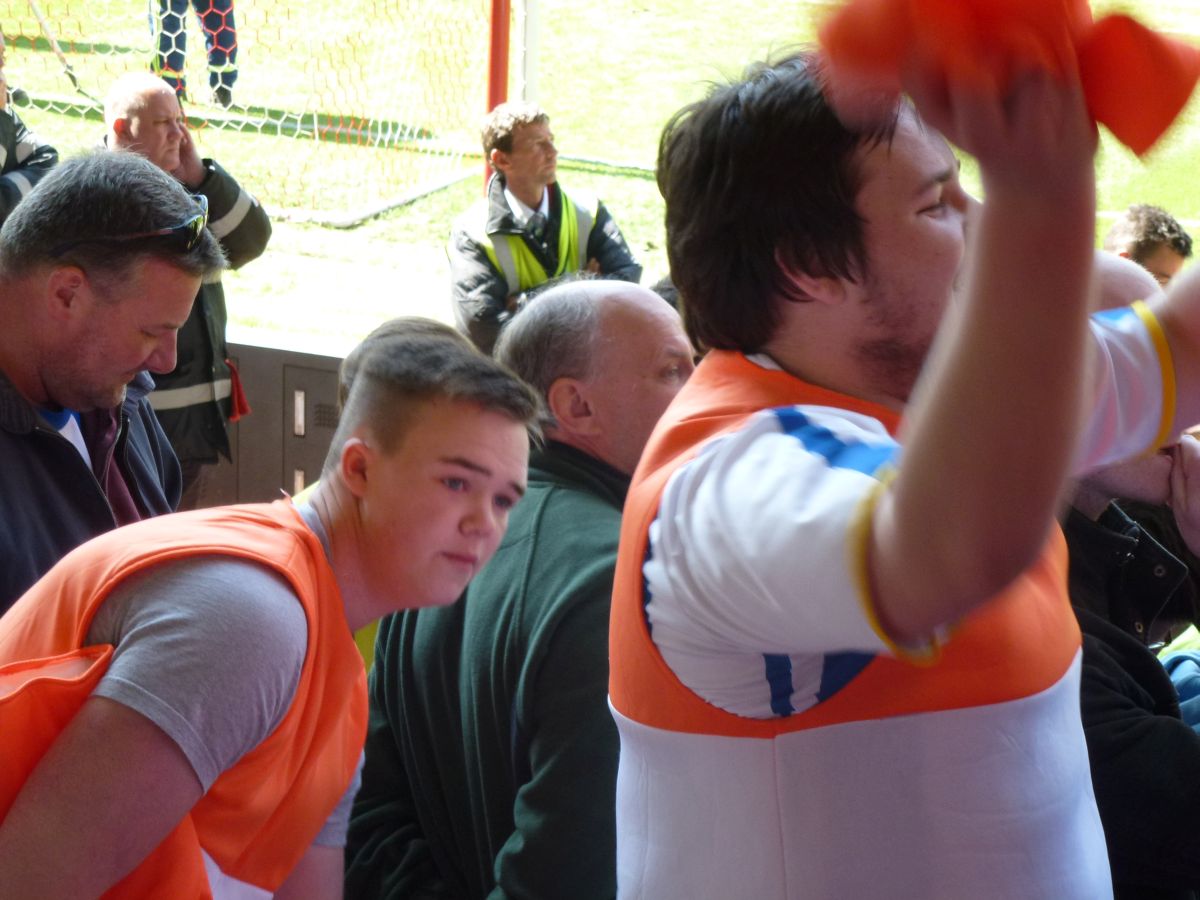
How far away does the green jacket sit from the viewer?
1.65 meters

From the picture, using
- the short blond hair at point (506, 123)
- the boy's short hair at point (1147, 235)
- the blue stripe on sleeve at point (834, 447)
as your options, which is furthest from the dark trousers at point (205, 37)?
the blue stripe on sleeve at point (834, 447)

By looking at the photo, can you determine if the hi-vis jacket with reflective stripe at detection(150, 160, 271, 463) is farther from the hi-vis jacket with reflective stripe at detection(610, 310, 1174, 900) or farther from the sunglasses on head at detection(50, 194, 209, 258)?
the hi-vis jacket with reflective stripe at detection(610, 310, 1174, 900)

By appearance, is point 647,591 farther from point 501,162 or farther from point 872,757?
point 501,162

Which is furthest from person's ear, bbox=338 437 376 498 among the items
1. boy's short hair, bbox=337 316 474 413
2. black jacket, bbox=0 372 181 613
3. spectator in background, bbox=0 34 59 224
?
spectator in background, bbox=0 34 59 224

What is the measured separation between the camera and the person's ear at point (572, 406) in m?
2.15

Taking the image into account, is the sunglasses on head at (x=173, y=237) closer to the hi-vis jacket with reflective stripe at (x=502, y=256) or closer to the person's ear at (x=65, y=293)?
the person's ear at (x=65, y=293)

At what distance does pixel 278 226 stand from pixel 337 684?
8.97 m

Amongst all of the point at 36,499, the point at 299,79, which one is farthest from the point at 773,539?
the point at 299,79

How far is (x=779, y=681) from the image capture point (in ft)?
Answer: 2.93

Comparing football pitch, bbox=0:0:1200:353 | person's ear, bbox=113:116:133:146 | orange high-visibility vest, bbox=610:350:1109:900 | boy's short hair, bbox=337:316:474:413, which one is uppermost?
orange high-visibility vest, bbox=610:350:1109:900

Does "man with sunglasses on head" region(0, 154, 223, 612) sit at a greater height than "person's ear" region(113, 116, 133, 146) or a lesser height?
greater

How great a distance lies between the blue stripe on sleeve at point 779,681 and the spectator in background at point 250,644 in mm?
601

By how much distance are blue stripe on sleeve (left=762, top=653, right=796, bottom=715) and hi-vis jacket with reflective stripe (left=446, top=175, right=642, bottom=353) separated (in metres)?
4.03

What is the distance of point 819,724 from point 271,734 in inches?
26.7
